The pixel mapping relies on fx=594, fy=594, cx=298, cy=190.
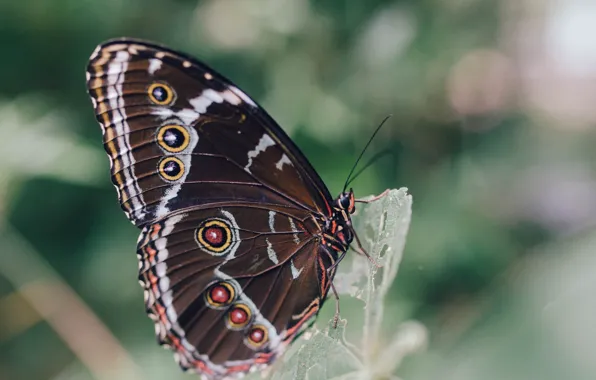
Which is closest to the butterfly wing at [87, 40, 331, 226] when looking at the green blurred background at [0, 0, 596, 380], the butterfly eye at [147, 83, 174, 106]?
the butterfly eye at [147, 83, 174, 106]

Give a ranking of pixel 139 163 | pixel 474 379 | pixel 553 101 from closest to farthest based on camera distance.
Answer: pixel 474 379 < pixel 139 163 < pixel 553 101

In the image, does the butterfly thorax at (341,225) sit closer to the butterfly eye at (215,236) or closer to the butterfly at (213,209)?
the butterfly at (213,209)

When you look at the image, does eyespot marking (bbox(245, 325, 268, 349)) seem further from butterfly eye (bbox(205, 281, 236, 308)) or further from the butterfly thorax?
the butterfly thorax

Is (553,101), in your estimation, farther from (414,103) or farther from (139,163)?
(139,163)

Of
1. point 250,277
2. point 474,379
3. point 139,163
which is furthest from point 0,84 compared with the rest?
point 474,379

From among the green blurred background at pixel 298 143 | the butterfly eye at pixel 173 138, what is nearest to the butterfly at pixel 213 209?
the butterfly eye at pixel 173 138

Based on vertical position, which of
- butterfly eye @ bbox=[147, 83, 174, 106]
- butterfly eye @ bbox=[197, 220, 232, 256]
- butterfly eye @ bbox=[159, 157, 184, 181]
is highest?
butterfly eye @ bbox=[147, 83, 174, 106]
